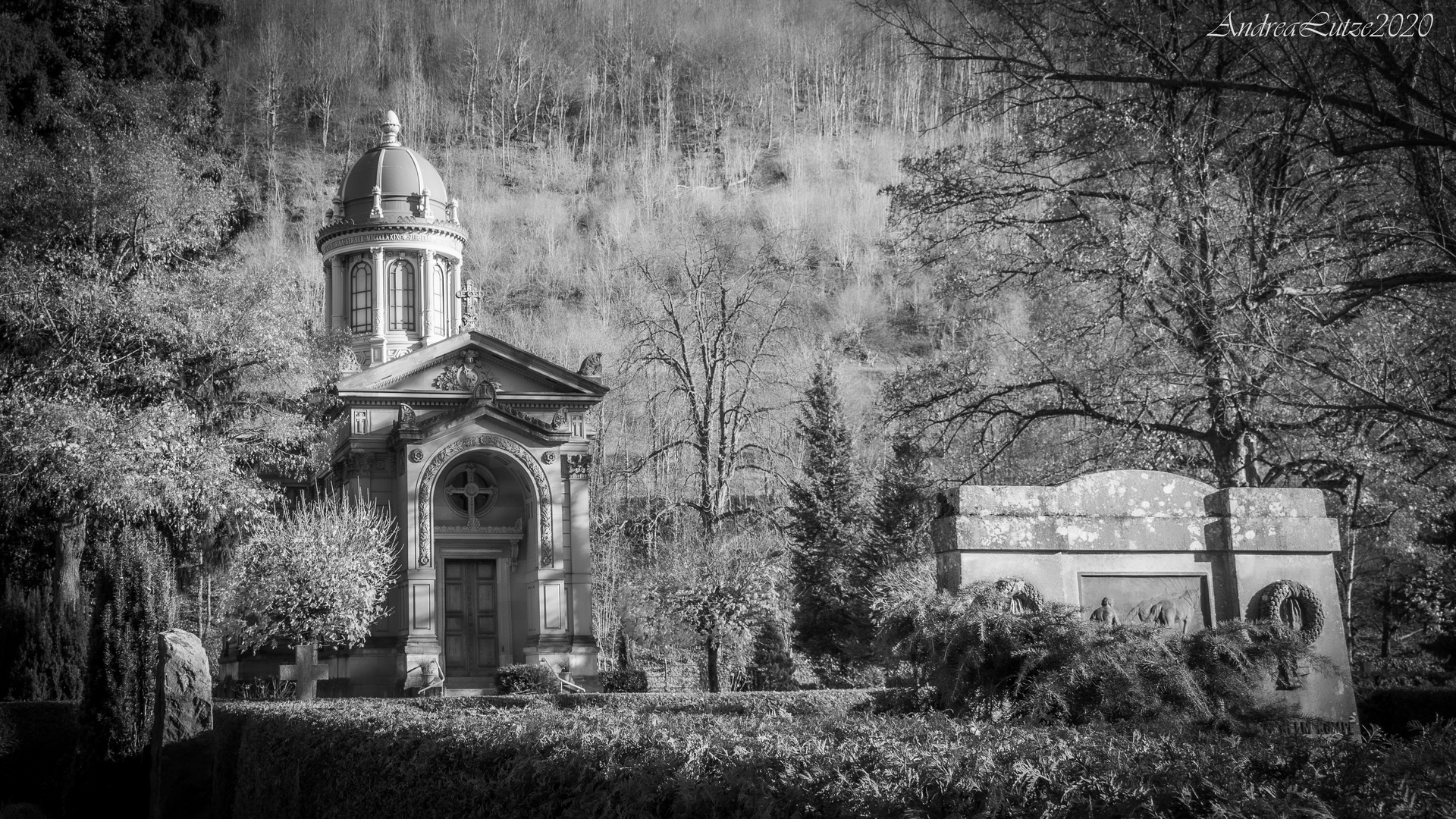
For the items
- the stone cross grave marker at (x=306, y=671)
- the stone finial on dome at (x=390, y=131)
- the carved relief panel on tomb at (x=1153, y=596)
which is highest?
the stone finial on dome at (x=390, y=131)

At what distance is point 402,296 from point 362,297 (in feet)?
4.14

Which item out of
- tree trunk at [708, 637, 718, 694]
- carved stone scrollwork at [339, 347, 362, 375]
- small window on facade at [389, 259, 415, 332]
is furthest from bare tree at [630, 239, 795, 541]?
carved stone scrollwork at [339, 347, 362, 375]

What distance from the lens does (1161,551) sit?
12.1 meters

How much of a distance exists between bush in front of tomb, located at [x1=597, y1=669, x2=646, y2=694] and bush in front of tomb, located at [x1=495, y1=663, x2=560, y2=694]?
9.36 ft

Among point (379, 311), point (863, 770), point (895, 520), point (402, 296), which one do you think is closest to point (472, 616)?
point (379, 311)

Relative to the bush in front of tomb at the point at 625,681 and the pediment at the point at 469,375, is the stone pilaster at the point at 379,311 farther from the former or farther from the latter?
the bush in front of tomb at the point at 625,681

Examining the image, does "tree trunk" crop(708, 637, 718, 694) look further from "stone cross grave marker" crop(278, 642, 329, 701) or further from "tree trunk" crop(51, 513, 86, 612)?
"tree trunk" crop(51, 513, 86, 612)

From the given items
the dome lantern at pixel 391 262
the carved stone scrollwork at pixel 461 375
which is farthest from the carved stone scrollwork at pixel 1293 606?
the dome lantern at pixel 391 262

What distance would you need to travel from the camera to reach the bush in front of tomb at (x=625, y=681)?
1256 inches

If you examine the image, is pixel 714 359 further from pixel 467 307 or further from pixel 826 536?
pixel 467 307

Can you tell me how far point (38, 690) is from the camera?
2230 cm

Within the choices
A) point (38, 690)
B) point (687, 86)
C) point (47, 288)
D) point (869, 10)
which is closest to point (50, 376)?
point (47, 288)

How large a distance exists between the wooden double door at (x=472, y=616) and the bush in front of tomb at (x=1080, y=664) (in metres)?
25.3

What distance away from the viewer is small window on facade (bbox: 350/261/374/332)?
3931cm
